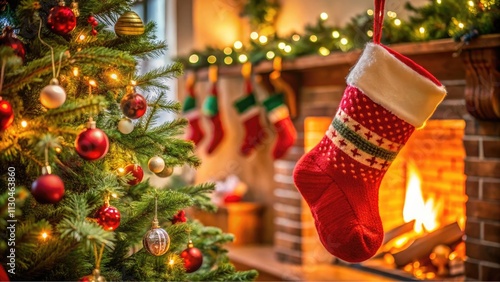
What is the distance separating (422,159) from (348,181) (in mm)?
1704

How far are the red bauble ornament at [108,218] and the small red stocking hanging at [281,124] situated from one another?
2.00 meters

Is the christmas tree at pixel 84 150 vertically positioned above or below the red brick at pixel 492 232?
above

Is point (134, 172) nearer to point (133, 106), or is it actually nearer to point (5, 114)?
point (133, 106)

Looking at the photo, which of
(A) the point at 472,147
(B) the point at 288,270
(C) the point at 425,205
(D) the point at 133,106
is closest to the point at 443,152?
(C) the point at 425,205

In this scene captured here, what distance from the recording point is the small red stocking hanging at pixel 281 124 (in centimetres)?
323

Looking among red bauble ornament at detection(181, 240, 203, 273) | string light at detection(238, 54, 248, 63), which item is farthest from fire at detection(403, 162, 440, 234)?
red bauble ornament at detection(181, 240, 203, 273)

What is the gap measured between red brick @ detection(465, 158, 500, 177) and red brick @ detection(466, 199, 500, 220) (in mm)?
107

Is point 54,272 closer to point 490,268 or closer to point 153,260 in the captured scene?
point 153,260

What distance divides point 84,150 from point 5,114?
0.15 metres

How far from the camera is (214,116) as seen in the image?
3.71 metres

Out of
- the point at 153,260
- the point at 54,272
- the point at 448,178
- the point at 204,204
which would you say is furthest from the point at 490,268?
the point at 54,272

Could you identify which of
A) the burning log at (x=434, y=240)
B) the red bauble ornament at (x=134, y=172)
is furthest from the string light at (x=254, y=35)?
the red bauble ornament at (x=134, y=172)

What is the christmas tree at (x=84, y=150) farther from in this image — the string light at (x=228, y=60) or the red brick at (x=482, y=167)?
the string light at (x=228, y=60)

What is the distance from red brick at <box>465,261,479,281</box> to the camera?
93.4 inches
